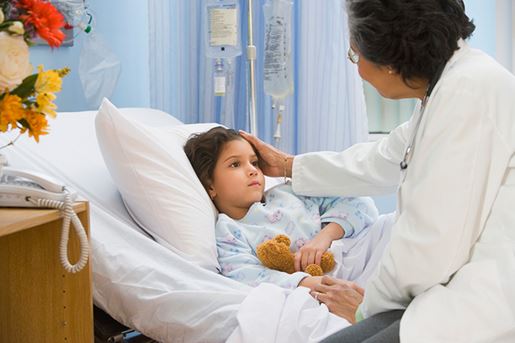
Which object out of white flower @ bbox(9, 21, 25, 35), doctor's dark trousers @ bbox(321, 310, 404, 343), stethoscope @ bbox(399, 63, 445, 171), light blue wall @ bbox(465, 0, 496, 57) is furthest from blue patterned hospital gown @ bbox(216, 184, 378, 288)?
light blue wall @ bbox(465, 0, 496, 57)

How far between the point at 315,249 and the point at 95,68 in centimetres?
140

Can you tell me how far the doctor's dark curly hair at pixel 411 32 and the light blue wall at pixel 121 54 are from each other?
5.46ft

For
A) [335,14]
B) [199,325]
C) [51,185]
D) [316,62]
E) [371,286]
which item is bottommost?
[199,325]

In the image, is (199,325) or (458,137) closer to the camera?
(458,137)

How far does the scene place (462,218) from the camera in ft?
4.15

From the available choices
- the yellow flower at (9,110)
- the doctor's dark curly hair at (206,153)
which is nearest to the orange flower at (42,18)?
the yellow flower at (9,110)

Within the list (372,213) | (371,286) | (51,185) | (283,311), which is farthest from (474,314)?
(372,213)

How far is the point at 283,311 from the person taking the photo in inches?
60.5

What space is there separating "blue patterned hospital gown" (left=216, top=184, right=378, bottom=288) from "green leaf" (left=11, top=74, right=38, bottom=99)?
86 cm

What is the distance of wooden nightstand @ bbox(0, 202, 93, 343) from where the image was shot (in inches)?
57.1

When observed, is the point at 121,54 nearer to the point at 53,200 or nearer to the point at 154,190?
the point at 154,190

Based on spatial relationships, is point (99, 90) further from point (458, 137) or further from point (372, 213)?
point (458, 137)

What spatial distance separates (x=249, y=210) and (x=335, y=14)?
1.14 metres

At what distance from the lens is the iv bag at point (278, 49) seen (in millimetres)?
2871
